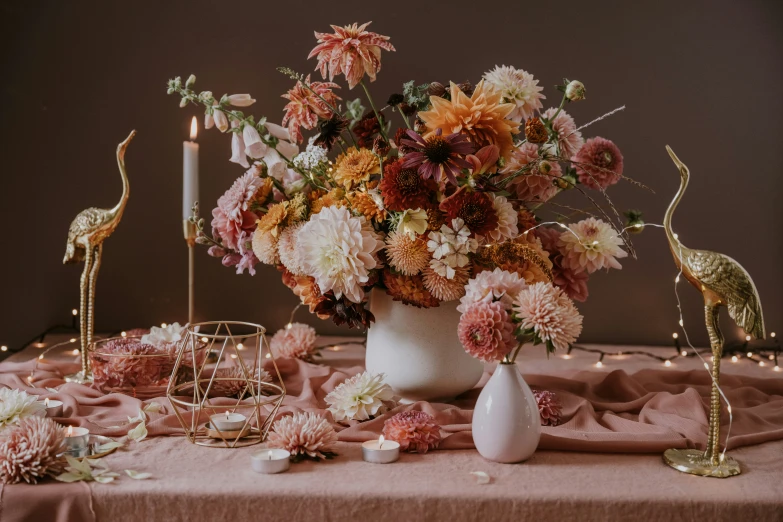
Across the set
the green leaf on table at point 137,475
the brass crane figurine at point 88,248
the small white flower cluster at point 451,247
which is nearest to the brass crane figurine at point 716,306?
the small white flower cluster at point 451,247

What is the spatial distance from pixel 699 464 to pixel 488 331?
1.08ft

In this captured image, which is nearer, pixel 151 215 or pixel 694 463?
pixel 694 463

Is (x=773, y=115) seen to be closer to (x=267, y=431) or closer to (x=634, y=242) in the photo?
(x=634, y=242)

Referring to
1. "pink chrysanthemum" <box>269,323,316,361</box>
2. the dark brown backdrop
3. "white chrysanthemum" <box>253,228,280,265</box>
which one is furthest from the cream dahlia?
the dark brown backdrop

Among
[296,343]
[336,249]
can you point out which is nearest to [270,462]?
[336,249]

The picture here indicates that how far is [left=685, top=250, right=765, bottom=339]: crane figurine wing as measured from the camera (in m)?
0.92

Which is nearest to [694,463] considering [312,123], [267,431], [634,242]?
[267,431]

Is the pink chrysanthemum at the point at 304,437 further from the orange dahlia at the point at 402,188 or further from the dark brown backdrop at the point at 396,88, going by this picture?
the dark brown backdrop at the point at 396,88

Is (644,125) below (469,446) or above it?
above

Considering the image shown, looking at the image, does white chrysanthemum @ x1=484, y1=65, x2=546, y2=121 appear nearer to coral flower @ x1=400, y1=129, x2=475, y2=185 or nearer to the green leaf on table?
coral flower @ x1=400, y1=129, x2=475, y2=185

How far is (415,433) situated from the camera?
1002 mm

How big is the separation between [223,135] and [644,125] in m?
1.08

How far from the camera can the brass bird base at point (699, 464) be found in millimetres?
930

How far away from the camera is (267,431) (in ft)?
3.49
